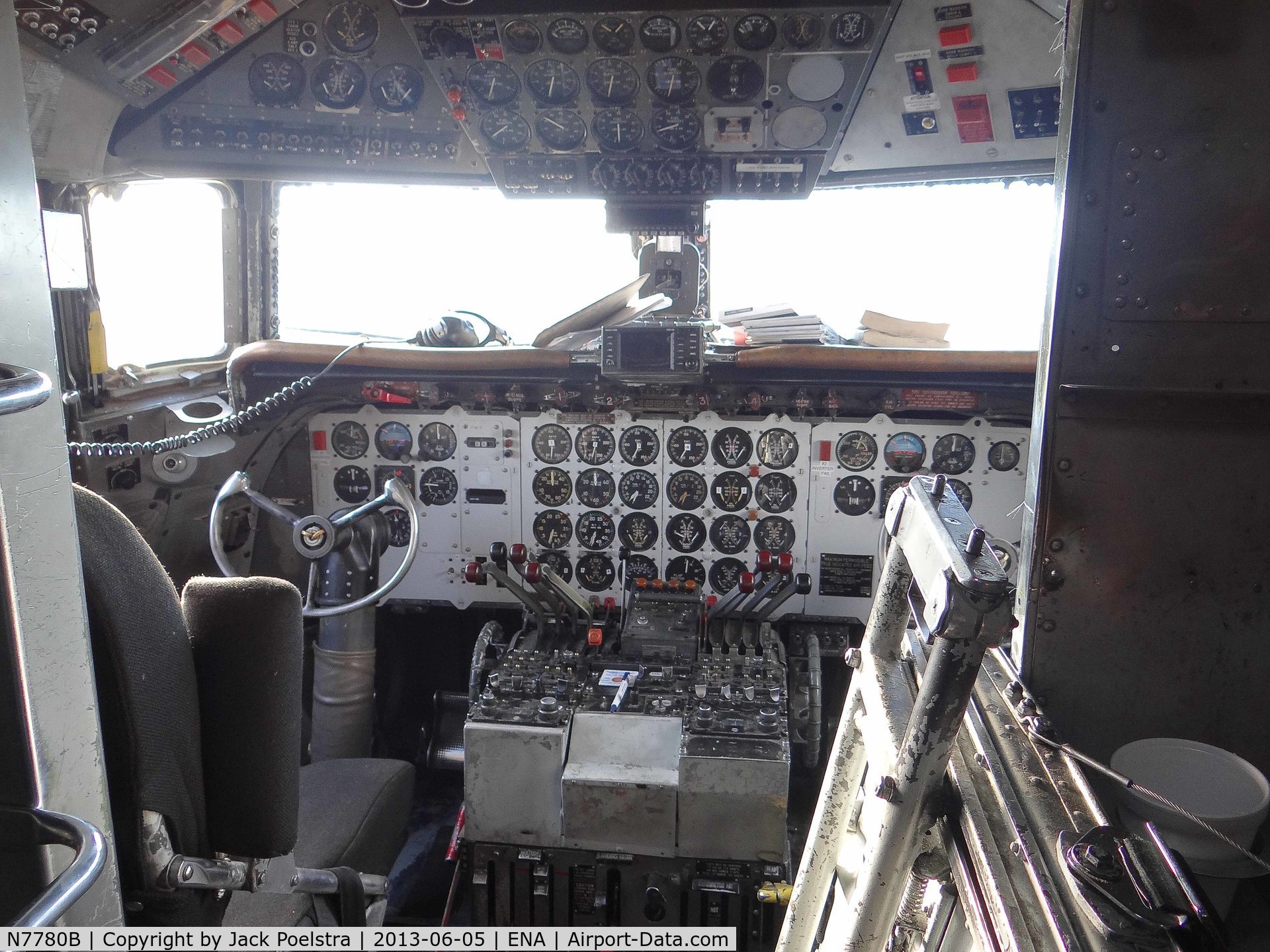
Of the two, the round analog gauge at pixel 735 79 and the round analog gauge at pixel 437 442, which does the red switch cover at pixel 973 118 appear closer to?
the round analog gauge at pixel 735 79

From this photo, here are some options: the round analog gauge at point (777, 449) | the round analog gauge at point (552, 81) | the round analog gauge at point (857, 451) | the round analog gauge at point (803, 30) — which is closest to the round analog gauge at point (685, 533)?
the round analog gauge at point (777, 449)

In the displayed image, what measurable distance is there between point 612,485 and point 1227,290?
7.63ft

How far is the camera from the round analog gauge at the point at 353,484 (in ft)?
11.8

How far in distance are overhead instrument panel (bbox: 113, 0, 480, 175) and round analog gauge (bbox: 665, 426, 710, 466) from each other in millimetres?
1329

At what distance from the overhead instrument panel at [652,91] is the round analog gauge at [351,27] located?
246 millimetres

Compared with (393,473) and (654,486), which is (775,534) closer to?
(654,486)

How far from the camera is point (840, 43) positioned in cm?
285

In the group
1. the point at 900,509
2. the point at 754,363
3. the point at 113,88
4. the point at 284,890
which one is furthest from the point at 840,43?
the point at 284,890

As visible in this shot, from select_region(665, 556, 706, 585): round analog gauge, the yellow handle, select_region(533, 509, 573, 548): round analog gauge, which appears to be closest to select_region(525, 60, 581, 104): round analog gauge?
select_region(533, 509, 573, 548): round analog gauge

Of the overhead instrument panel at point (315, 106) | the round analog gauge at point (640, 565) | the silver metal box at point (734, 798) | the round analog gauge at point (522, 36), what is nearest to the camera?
the silver metal box at point (734, 798)

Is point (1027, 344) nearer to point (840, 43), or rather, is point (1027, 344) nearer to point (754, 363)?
point (754, 363)

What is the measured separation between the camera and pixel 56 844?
726 mm

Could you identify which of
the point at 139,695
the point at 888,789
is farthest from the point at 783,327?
the point at 139,695

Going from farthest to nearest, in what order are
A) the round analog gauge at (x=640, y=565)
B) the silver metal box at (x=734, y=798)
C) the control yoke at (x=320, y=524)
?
the round analog gauge at (x=640, y=565), the control yoke at (x=320, y=524), the silver metal box at (x=734, y=798)
